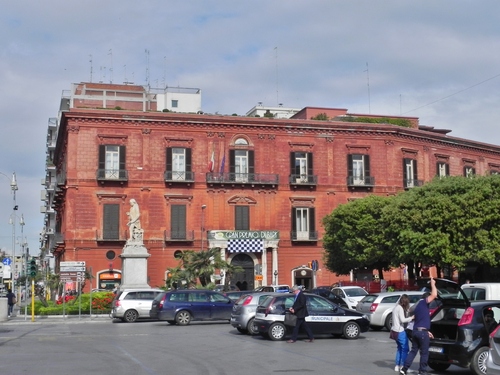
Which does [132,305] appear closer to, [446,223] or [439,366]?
[446,223]

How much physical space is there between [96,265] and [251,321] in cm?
3087

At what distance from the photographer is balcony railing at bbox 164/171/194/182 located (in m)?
56.6

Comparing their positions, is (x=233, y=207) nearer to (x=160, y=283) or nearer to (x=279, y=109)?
(x=160, y=283)

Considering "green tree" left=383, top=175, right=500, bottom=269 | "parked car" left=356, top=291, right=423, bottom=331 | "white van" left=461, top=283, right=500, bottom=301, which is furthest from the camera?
"green tree" left=383, top=175, right=500, bottom=269

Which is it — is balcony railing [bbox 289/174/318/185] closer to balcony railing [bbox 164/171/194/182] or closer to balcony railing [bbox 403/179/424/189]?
balcony railing [bbox 403/179/424/189]

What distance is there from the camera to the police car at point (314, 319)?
23.2m

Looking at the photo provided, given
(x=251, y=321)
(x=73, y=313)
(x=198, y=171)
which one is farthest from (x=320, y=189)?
(x=251, y=321)

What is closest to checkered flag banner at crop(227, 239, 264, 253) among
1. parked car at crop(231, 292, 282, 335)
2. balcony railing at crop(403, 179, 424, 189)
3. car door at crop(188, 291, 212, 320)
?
balcony railing at crop(403, 179, 424, 189)

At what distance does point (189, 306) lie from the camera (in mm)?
31281

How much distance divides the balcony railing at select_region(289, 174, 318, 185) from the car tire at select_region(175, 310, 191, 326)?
95.8 ft

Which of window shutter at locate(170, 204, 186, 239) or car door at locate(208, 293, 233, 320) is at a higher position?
window shutter at locate(170, 204, 186, 239)

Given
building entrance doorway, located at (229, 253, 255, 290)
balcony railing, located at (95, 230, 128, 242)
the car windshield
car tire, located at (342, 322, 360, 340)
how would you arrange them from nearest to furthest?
car tire, located at (342, 322, 360, 340)
the car windshield
balcony railing, located at (95, 230, 128, 242)
building entrance doorway, located at (229, 253, 255, 290)

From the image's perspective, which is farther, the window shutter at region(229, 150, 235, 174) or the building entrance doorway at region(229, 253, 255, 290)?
the window shutter at region(229, 150, 235, 174)

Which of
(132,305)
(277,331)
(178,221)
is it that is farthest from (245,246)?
(277,331)
